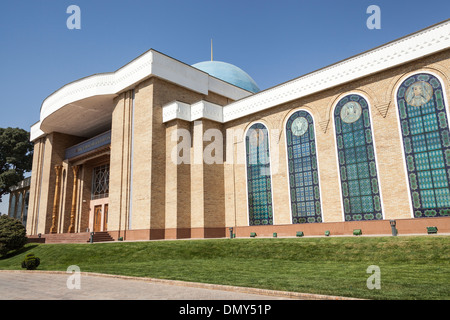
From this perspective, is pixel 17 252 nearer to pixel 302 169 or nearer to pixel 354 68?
pixel 302 169

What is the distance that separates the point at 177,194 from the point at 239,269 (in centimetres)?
978

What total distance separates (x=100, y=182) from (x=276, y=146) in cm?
1621

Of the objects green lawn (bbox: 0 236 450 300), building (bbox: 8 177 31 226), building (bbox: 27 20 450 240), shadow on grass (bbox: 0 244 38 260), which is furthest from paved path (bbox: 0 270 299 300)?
building (bbox: 8 177 31 226)

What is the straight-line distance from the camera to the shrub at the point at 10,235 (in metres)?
19.1

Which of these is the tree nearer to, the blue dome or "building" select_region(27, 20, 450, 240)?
"building" select_region(27, 20, 450, 240)

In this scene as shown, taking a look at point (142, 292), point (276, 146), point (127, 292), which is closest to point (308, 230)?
point (276, 146)

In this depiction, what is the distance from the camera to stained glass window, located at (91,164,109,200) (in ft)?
88.1

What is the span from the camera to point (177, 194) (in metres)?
18.8

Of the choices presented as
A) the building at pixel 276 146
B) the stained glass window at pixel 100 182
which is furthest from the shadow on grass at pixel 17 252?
the stained glass window at pixel 100 182

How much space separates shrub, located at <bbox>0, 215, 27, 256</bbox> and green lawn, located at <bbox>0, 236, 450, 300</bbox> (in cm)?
279

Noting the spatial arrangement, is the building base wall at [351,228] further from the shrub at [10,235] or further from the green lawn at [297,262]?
the shrub at [10,235]

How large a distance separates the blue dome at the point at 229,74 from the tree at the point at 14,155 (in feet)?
84.0

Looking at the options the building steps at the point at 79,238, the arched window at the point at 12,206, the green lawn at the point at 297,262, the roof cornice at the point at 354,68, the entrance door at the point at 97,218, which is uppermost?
the roof cornice at the point at 354,68

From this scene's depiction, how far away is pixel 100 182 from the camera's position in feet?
90.6
